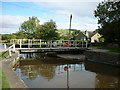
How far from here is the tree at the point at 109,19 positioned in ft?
62.8

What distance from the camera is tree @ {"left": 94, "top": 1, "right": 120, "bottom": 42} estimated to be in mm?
19134

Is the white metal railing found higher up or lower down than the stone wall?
higher up

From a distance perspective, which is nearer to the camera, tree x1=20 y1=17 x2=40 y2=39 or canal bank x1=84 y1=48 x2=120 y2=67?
canal bank x1=84 y1=48 x2=120 y2=67

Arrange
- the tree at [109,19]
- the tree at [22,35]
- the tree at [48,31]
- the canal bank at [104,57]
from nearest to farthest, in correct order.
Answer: the canal bank at [104,57] < the tree at [109,19] < the tree at [48,31] < the tree at [22,35]

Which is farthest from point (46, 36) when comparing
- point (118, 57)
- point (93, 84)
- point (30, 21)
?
point (93, 84)

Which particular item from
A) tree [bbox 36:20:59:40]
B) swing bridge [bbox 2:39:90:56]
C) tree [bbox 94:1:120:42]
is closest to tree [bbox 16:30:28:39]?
tree [bbox 36:20:59:40]

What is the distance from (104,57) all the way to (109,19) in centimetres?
969

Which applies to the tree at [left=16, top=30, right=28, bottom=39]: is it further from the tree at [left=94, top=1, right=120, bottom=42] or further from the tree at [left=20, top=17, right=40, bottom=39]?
the tree at [left=94, top=1, right=120, bottom=42]

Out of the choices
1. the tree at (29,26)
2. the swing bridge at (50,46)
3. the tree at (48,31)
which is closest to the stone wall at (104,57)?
the swing bridge at (50,46)

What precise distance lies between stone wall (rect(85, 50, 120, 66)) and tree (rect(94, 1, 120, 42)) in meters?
3.90

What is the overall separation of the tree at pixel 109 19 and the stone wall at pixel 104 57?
390 cm

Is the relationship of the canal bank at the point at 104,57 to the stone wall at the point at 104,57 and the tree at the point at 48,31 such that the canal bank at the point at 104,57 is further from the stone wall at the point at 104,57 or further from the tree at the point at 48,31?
the tree at the point at 48,31

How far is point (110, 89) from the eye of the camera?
760 centimetres

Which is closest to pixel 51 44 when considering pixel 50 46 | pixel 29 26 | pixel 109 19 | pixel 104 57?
pixel 50 46
